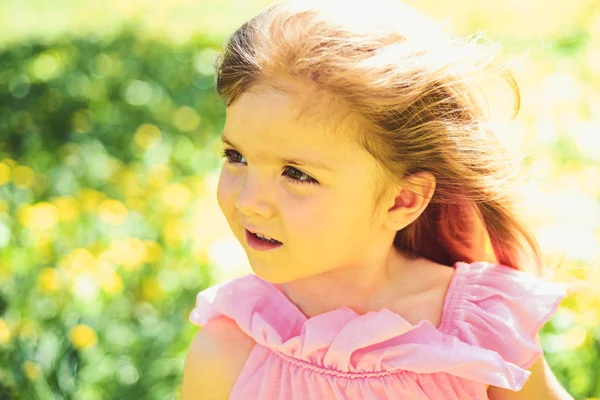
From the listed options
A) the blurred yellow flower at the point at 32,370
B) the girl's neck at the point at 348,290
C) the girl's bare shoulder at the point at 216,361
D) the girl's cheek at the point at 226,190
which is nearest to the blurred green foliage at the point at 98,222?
the blurred yellow flower at the point at 32,370

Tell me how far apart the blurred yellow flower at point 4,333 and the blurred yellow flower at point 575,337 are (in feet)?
5.39

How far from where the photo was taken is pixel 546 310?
186 centimetres

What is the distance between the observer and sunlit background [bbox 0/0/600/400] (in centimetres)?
259

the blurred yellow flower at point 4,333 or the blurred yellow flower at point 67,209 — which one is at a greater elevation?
the blurred yellow flower at point 67,209

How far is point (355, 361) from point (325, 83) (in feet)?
1.80

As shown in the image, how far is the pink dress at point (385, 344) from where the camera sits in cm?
171

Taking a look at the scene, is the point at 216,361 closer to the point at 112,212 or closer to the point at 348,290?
the point at 348,290

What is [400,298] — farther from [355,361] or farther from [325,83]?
[325,83]

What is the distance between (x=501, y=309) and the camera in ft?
6.04

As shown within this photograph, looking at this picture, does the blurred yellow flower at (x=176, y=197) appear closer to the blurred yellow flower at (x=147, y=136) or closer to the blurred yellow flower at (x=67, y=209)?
the blurred yellow flower at (x=67, y=209)

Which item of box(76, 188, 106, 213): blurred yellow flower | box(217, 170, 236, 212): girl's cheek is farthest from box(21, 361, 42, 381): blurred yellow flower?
box(217, 170, 236, 212): girl's cheek

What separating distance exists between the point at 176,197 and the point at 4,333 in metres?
0.94

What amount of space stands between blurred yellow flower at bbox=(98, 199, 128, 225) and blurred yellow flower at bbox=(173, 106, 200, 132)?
49.6 inches

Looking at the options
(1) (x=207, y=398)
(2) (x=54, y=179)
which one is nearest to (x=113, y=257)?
(2) (x=54, y=179)
